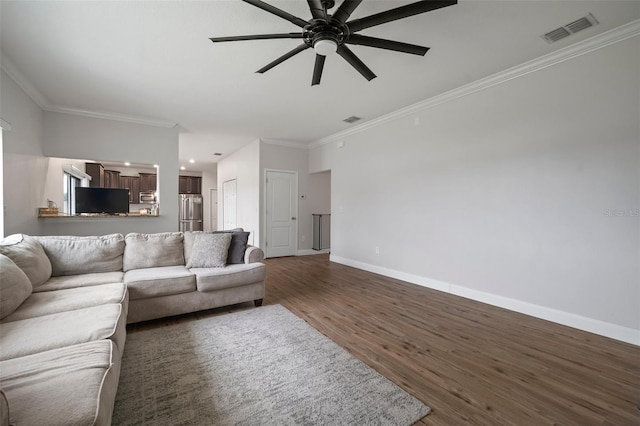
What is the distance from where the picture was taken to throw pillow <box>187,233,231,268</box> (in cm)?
319

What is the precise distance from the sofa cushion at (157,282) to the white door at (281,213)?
3.47m

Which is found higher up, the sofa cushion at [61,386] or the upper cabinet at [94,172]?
the upper cabinet at [94,172]

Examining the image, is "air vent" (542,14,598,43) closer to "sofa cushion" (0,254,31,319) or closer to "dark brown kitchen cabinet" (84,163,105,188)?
"sofa cushion" (0,254,31,319)

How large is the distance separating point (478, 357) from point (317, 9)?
8.98 ft

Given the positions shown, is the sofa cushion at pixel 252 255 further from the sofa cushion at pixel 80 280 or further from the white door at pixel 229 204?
the white door at pixel 229 204

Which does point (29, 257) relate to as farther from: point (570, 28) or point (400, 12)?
point (570, 28)

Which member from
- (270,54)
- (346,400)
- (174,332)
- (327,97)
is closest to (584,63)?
(327,97)

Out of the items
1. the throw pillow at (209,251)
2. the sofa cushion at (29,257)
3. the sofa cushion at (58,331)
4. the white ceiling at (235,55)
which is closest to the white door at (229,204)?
the white ceiling at (235,55)

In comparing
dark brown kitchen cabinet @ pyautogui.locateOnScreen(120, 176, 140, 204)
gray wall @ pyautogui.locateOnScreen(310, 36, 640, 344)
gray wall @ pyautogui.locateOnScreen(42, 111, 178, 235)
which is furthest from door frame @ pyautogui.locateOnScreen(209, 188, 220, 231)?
gray wall @ pyautogui.locateOnScreen(310, 36, 640, 344)

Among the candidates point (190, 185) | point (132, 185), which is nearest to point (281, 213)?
point (190, 185)

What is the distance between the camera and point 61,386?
42.5 inches

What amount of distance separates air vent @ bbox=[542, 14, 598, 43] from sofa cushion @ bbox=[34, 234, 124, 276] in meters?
4.75

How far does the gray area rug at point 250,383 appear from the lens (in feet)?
5.10

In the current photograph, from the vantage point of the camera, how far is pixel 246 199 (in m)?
6.99
